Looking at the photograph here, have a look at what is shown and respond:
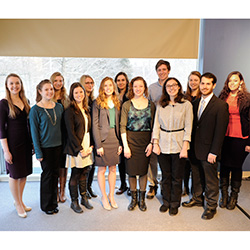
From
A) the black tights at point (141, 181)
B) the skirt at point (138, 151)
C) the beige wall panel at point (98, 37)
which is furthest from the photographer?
the beige wall panel at point (98, 37)

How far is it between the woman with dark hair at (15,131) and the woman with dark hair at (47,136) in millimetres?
152

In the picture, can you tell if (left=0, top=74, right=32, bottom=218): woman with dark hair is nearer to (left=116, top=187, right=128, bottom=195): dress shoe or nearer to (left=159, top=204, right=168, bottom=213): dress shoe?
(left=116, top=187, right=128, bottom=195): dress shoe

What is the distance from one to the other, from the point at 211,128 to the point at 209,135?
0.08m

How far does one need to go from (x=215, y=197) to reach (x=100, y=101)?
1745 millimetres

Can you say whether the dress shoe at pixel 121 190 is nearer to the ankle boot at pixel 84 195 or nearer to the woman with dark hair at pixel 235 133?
the ankle boot at pixel 84 195

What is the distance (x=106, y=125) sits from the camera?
103 inches

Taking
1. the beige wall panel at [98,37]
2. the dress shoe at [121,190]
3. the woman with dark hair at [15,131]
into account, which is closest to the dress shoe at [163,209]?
the dress shoe at [121,190]

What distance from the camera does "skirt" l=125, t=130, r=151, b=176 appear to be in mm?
2631

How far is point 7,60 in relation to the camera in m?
3.65

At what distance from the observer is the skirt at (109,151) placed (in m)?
2.65

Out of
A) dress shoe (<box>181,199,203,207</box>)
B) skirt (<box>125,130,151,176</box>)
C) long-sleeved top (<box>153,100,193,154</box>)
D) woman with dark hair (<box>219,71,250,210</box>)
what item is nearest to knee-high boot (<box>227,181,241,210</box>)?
woman with dark hair (<box>219,71,250,210</box>)

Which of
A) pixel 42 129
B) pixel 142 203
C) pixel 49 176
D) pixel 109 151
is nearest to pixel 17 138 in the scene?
pixel 42 129

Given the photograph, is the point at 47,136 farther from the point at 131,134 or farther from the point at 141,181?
the point at 141,181

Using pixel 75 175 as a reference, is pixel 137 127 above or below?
above
